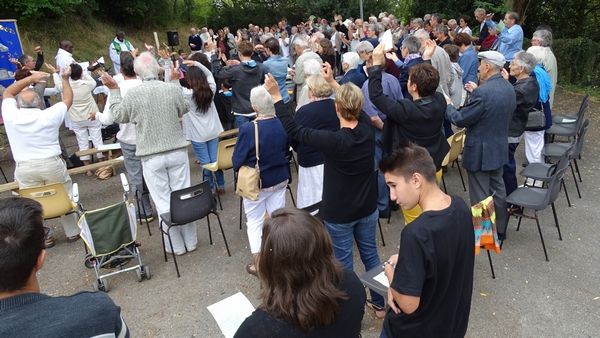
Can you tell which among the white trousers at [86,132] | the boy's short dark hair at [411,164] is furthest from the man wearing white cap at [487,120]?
the white trousers at [86,132]

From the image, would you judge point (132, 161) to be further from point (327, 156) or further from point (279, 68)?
point (327, 156)

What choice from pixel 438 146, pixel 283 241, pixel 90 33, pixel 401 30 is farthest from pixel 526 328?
pixel 90 33

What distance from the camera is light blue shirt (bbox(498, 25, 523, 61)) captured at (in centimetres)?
873

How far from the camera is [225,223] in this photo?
554 cm

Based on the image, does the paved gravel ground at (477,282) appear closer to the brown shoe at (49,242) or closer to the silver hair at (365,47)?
the brown shoe at (49,242)

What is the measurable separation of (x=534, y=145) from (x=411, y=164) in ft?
15.2

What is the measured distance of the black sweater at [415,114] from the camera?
3.88 m

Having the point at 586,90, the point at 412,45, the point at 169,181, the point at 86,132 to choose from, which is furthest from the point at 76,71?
the point at 586,90

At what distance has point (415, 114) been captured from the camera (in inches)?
152

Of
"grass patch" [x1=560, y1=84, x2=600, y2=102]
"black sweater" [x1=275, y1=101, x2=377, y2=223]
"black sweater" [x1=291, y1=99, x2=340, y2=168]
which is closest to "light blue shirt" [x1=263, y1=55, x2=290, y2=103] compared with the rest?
"black sweater" [x1=291, y1=99, x2=340, y2=168]

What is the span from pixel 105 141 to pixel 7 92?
4592 mm

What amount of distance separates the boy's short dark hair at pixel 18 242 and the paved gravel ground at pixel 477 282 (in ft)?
7.30

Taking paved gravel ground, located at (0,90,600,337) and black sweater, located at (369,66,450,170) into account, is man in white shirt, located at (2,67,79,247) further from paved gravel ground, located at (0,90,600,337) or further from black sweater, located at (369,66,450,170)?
black sweater, located at (369,66,450,170)

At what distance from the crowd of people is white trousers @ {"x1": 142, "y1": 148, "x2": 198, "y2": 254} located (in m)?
0.01
